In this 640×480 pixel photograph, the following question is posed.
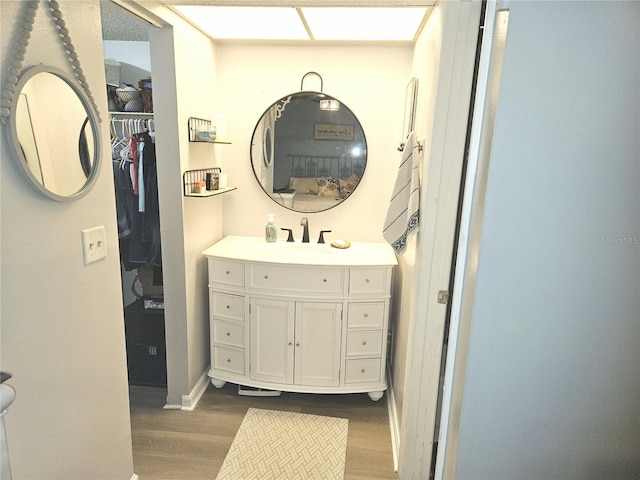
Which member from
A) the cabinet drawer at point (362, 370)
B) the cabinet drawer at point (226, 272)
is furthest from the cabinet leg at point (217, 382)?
the cabinet drawer at point (362, 370)

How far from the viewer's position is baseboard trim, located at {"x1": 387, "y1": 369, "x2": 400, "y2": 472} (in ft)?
6.84

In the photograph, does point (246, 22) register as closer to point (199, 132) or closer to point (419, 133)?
point (199, 132)

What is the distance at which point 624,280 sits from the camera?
69 centimetres

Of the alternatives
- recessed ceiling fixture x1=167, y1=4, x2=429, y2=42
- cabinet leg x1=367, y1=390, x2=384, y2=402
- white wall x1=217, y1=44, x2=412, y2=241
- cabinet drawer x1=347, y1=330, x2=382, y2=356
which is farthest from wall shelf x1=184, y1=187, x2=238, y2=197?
cabinet leg x1=367, y1=390, x2=384, y2=402

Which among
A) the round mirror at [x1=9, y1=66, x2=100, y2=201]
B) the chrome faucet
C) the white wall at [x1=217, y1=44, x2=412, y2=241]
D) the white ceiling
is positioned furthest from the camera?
the chrome faucet

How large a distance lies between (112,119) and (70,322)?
1850 millimetres

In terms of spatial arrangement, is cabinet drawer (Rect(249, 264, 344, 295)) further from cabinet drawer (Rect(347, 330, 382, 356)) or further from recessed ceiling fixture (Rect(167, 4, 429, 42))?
recessed ceiling fixture (Rect(167, 4, 429, 42))

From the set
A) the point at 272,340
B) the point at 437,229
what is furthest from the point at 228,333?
the point at 437,229

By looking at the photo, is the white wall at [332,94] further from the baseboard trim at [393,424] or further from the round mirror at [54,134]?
the round mirror at [54,134]

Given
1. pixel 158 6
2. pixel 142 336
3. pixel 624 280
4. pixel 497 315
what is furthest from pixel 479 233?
pixel 142 336

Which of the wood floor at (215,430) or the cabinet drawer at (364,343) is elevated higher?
the cabinet drawer at (364,343)

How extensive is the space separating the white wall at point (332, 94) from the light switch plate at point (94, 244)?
1.39 metres

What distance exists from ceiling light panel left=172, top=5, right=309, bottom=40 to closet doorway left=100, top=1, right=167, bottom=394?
0.50 metres

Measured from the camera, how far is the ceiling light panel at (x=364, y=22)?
1951 mm
